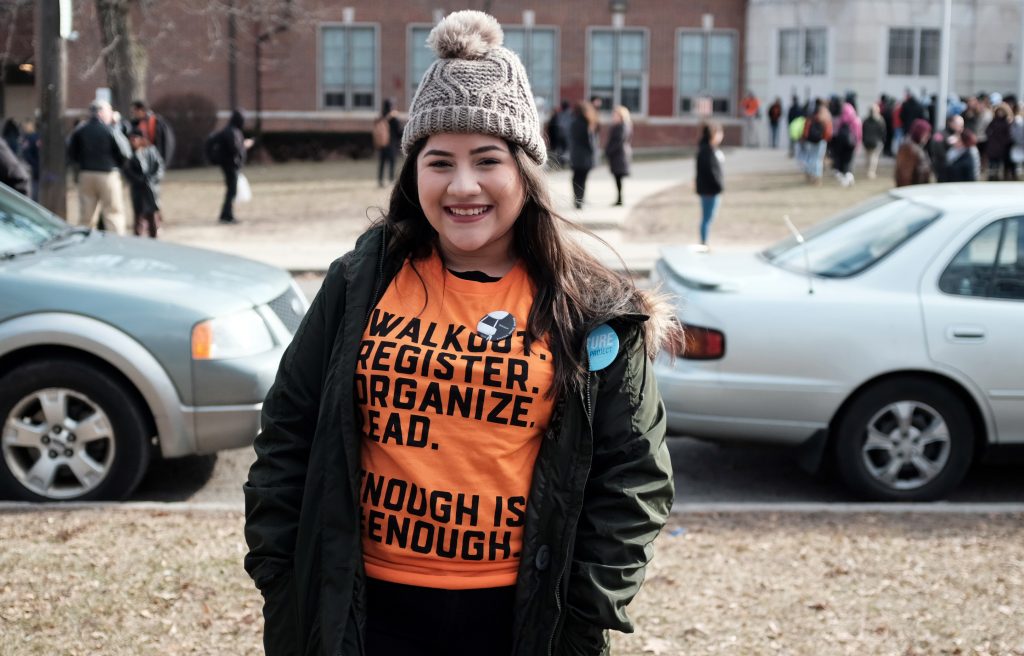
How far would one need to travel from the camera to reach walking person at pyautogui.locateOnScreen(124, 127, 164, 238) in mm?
15242

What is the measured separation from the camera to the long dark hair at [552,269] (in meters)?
2.43

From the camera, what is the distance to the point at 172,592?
445 centimetres

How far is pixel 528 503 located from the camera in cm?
239

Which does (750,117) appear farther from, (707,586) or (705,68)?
(707,586)

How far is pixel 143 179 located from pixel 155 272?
972 centimetres

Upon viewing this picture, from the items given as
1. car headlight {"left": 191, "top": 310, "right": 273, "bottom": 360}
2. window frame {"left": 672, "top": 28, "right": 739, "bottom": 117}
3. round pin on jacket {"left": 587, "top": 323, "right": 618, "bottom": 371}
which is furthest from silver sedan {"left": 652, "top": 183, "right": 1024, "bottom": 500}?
window frame {"left": 672, "top": 28, "right": 739, "bottom": 117}

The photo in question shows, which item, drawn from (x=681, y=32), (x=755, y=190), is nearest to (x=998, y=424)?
(x=755, y=190)

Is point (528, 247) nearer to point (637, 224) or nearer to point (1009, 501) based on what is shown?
point (1009, 501)

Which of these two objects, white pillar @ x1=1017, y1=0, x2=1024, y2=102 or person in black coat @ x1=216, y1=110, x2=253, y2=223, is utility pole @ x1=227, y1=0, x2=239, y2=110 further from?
white pillar @ x1=1017, y1=0, x2=1024, y2=102

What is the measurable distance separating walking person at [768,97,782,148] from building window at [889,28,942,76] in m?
3.81

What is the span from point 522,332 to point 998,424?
4267mm

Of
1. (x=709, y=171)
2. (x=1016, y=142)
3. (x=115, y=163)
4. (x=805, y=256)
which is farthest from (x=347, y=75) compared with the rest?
(x=805, y=256)

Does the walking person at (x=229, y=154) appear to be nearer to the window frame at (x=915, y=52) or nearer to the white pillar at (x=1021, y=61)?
the window frame at (x=915, y=52)

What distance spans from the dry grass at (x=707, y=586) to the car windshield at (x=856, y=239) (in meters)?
1.46
